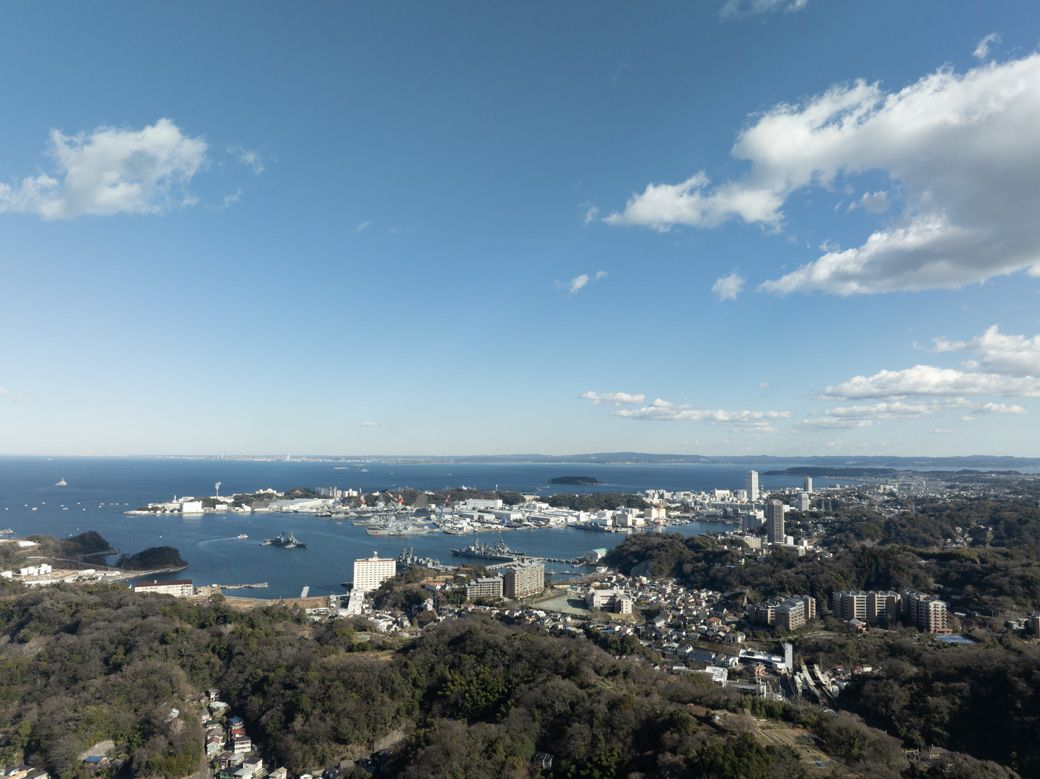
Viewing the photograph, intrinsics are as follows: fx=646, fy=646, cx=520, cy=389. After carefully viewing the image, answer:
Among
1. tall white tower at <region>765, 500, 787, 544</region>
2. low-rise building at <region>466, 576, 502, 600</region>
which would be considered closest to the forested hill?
low-rise building at <region>466, 576, 502, 600</region>

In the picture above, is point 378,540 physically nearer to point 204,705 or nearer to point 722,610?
point 722,610

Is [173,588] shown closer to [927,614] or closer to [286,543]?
[286,543]

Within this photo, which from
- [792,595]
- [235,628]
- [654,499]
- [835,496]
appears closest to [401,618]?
[235,628]

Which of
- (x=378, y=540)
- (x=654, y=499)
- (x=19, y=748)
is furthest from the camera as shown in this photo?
(x=654, y=499)

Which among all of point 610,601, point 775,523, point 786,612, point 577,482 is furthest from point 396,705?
point 577,482

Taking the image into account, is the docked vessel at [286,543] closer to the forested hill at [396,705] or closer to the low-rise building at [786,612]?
the forested hill at [396,705]

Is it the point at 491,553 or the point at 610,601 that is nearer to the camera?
the point at 610,601

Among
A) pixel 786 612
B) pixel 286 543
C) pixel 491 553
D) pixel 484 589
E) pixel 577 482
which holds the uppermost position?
pixel 786 612

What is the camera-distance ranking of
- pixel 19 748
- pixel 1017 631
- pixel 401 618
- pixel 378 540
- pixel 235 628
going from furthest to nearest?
pixel 378 540
pixel 401 618
pixel 1017 631
pixel 235 628
pixel 19 748
